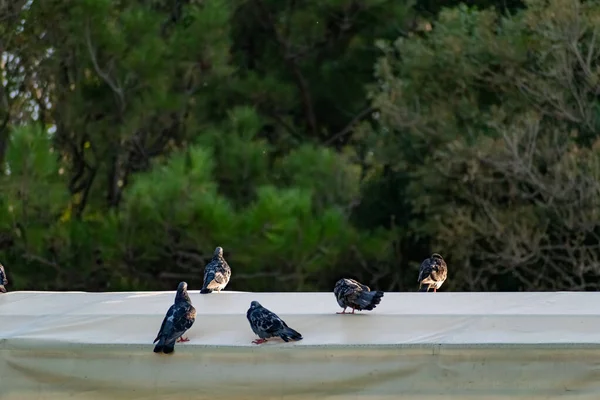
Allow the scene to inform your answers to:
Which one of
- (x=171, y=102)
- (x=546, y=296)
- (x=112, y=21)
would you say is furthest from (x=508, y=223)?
(x=546, y=296)

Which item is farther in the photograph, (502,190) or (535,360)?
(502,190)

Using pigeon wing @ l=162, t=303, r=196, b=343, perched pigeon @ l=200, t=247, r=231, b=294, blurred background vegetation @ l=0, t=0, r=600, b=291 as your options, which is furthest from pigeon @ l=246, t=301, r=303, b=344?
blurred background vegetation @ l=0, t=0, r=600, b=291

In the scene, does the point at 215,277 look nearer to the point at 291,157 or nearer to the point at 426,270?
the point at 426,270

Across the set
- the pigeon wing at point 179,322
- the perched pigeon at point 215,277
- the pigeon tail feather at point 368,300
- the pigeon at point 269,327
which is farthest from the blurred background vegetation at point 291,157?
the pigeon at point 269,327

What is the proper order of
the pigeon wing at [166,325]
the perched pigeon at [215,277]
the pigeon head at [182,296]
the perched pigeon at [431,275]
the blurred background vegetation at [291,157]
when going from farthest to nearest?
the blurred background vegetation at [291,157], the perched pigeon at [431,275], the perched pigeon at [215,277], the pigeon head at [182,296], the pigeon wing at [166,325]

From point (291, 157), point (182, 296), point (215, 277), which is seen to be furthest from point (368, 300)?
point (291, 157)

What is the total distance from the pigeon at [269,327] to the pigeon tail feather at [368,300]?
0.38 meters

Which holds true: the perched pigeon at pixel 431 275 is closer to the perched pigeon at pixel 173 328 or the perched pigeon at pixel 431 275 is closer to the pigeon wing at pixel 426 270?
the pigeon wing at pixel 426 270

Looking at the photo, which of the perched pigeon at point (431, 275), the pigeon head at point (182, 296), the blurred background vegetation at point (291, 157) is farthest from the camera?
the blurred background vegetation at point (291, 157)

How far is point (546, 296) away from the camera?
4.69 metres

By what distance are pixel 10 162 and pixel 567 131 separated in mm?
5261

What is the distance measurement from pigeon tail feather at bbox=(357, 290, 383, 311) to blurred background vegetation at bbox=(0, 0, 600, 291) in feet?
20.4

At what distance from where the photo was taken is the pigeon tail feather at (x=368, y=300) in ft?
13.5

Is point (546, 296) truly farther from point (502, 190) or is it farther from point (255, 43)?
point (255, 43)
